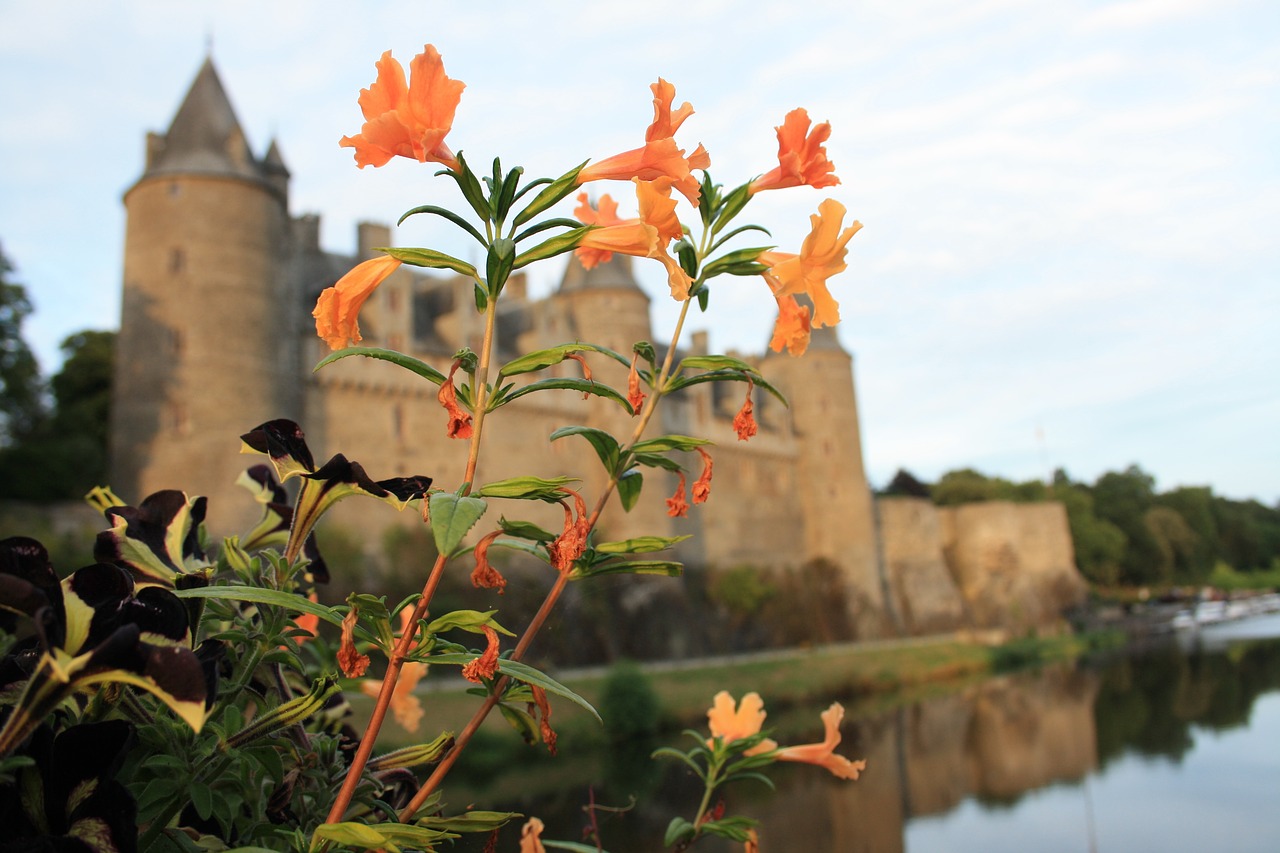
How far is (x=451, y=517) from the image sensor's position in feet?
3.10

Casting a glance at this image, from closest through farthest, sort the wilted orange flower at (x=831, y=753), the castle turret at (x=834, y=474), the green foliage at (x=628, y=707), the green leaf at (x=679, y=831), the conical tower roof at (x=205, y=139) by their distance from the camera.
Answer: the wilted orange flower at (x=831, y=753) → the green leaf at (x=679, y=831) → the green foliage at (x=628, y=707) → the conical tower roof at (x=205, y=139) → the castle turret at (x=834, y=474)

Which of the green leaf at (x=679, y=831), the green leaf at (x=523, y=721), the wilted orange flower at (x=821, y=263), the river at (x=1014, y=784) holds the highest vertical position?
the wilted orange flower at (x=821, y=263)

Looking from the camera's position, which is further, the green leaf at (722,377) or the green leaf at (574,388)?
the green leaf at (722,377)

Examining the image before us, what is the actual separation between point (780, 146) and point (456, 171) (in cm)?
42

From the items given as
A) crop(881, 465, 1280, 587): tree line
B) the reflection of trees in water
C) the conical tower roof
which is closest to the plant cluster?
the reflection of trees in water

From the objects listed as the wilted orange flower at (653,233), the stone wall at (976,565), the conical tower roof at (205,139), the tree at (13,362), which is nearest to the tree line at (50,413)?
the tree at (13,362)

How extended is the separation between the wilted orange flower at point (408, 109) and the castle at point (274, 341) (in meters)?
16.6

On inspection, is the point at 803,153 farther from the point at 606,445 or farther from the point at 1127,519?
the point at 1127,519

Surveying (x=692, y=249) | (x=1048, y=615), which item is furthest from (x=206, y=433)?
(x=1048, y=615)

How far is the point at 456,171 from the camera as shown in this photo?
1.13 m

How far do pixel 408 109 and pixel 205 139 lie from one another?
2074 cm

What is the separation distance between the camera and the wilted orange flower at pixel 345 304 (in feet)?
3.69

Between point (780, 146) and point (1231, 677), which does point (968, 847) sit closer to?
point (780, 146)

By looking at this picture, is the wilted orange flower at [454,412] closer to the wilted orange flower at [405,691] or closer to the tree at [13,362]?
the wilted orange flower at [405,691]
